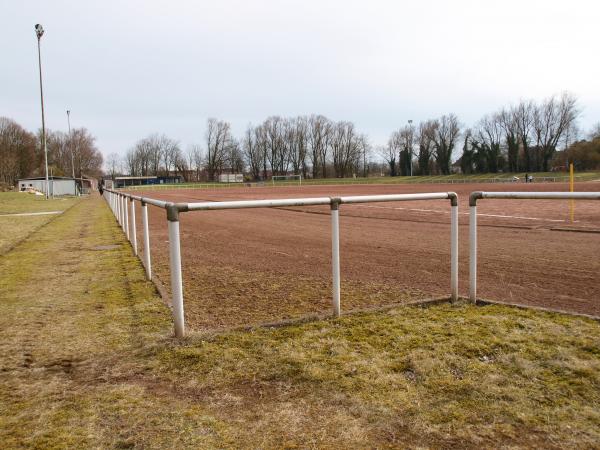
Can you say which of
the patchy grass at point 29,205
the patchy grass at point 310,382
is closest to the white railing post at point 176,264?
the patchy grass at point 310,382

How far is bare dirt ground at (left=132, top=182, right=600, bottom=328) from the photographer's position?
515cm

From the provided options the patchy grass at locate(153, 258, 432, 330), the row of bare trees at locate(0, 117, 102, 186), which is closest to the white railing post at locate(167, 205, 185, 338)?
the patchy grass at locate(153, 258, 432, 330)

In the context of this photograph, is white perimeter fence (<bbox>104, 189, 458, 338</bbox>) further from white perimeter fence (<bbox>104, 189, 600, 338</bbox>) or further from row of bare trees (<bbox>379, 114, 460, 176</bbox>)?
row of bare trees (<bbox>379, 114, 460, 176</bbox>)

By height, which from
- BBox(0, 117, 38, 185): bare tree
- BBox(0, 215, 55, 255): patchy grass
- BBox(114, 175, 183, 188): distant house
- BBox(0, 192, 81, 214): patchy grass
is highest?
BBox(0, 117, 38, 185): bare tree

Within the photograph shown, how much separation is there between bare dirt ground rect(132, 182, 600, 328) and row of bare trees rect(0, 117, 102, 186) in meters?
63.1

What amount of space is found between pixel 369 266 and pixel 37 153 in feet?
305

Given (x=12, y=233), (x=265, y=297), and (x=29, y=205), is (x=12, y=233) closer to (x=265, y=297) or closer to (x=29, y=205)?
(x=265, y=297)

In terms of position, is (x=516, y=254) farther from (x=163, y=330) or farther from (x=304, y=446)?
(x=304, y=446)

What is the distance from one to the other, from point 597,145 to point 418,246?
77.8 m

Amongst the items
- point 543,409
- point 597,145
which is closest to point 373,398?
point 543,409

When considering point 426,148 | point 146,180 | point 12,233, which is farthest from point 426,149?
point 12,233

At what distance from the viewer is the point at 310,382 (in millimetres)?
3080

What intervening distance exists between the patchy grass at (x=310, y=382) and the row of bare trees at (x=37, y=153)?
68924 mm

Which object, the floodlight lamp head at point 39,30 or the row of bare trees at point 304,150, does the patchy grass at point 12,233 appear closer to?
the floodlight lamp head at point 39,30
